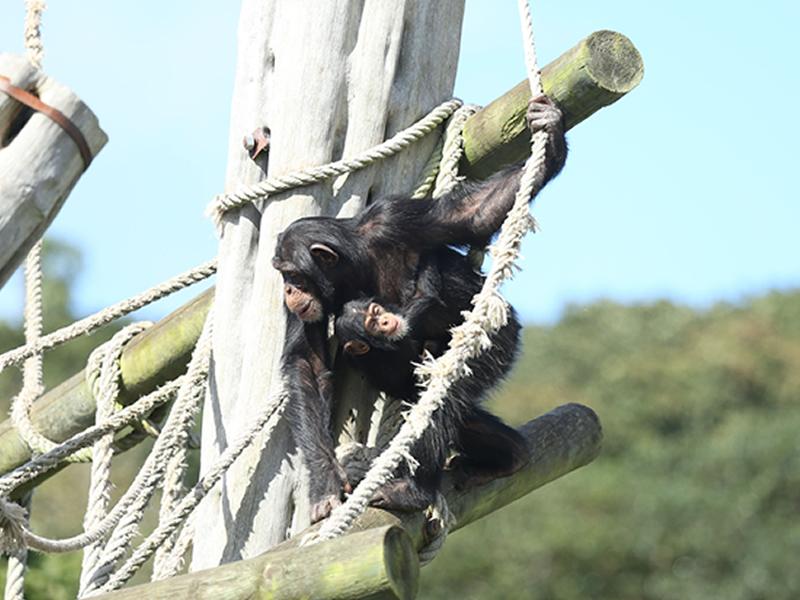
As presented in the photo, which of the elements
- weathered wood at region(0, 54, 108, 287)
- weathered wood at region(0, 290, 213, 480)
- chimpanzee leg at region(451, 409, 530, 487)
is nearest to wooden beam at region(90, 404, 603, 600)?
weathered wood at region(0, 54, 108, 287)

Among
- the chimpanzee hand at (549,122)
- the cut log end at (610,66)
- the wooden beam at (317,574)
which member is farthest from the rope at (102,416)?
the cut log end at (610,66)

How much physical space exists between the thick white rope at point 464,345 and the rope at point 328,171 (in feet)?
1.55

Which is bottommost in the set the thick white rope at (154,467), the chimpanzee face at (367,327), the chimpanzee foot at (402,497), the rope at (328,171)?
the chimpanzee foot at (402,497)

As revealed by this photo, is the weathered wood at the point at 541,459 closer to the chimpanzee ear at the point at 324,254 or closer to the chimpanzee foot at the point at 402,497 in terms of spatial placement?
the chimpanzee foot at the point at 402,497

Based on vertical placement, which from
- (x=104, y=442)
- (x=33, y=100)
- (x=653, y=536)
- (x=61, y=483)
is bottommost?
(x=33, y=100)

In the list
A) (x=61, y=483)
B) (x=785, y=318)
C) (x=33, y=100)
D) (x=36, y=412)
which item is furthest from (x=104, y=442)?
(x=785, y=318)

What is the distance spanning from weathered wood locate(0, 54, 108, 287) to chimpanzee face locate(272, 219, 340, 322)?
5.83 ft

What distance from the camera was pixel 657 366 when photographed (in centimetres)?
3102

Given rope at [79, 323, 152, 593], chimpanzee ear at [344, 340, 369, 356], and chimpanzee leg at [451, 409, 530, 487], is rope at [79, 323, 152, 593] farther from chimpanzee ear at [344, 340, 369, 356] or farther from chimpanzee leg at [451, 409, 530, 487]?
chimpanzee leg at [451, 409, 530, 487]

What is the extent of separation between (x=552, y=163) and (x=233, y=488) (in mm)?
1505

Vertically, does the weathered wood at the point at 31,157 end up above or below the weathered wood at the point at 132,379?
below

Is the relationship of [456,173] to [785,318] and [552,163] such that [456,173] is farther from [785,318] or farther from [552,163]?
[785,318]

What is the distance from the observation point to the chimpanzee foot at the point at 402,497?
4453 millimetres

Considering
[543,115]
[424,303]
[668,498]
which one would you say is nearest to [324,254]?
[424,303]
